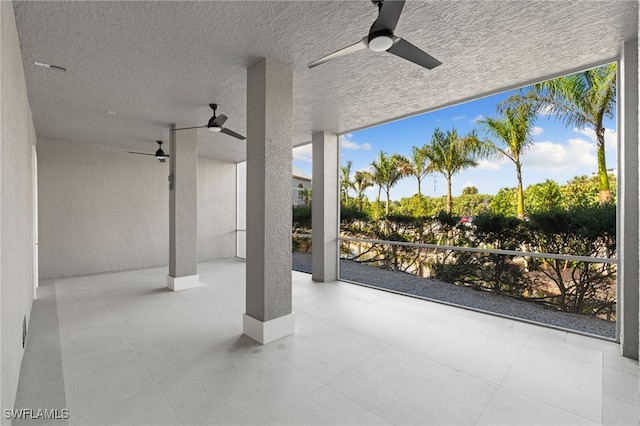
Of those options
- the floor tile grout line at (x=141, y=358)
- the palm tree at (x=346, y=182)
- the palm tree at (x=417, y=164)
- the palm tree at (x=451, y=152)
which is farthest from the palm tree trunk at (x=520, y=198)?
the floor tile grout line at (x=141, y=358)

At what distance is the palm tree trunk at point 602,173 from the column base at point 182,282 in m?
6.31

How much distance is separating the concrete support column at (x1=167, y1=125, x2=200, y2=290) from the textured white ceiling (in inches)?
27.2

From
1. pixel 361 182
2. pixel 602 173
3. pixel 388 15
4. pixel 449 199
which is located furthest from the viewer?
pixel 361 182

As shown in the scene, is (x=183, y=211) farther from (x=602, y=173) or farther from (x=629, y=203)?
(x=602, y=173)

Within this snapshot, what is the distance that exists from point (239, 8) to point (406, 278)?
231 inches

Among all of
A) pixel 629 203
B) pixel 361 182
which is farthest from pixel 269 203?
pixel 361 182

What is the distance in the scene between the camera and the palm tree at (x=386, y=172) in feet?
21.3

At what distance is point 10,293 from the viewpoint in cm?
185

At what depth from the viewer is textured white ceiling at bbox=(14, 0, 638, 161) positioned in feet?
6.96

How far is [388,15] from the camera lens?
1.67 meters

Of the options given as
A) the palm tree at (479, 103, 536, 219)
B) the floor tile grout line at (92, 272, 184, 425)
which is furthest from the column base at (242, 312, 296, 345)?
the palm tree at (479, 103, 536, 219)

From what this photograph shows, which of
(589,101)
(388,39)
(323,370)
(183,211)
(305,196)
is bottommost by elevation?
(323,370)

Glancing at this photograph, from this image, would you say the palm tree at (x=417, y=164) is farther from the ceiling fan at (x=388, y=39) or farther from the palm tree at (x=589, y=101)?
the ceiling fan at (x=388, y=39)

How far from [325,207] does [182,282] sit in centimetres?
282
